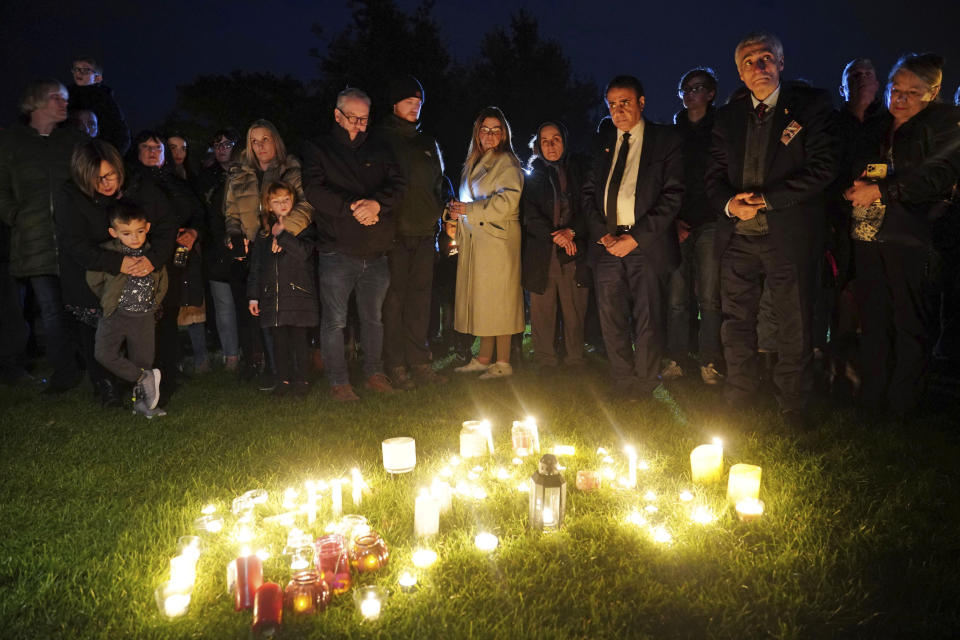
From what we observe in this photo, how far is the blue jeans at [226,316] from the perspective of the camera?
6312mm

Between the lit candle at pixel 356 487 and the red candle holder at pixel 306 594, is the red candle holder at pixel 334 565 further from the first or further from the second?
the lit candle at pixel 356 487

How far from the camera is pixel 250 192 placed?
18.0 feet

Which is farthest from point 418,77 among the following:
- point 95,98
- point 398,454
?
point 398,454

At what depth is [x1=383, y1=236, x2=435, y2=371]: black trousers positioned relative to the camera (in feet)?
19.1

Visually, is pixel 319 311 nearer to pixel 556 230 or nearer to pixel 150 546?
pixel 556 230

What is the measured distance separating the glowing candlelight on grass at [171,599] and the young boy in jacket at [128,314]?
2832 mm

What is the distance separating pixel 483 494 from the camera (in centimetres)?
326

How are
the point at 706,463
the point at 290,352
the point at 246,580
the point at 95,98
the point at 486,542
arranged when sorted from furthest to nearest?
the point at 95,98, the point at 290,352, the point at 706,463, the point at 486,542, the point at 246,580

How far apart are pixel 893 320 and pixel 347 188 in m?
4.37

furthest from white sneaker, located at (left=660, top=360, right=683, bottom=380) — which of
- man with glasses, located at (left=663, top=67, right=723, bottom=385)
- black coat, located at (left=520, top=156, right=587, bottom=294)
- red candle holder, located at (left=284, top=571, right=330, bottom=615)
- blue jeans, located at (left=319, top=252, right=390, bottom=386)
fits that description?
red candle holder, located at (left=284, top=571, right=330, bottom=615)

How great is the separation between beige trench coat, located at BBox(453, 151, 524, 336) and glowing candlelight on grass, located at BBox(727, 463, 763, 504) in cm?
323

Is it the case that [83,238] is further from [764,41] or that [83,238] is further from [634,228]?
[764,41]

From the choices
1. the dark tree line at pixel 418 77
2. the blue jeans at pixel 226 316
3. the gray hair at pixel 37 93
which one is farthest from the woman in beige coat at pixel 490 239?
the dark tree line at pixel 418 77

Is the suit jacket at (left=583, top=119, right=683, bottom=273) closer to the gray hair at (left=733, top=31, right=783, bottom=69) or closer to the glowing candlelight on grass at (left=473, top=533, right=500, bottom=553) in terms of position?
the gray hair at (left=733, top=31, right=783, bottom=69)
